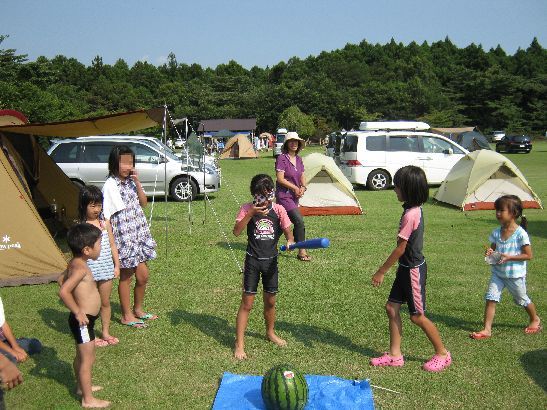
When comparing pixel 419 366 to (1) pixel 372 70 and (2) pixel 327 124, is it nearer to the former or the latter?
(2) pixel 327 124

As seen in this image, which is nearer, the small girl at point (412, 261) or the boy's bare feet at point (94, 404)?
the boy's bare feet at point (94, 404)

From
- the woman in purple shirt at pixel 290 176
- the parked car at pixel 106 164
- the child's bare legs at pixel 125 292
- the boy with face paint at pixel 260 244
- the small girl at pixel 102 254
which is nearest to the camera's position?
the boy with face paint at pixel 260 244

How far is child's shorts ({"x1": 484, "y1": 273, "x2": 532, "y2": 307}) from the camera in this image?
15.4ft

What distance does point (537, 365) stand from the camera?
417cm

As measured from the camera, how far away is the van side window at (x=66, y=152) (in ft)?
44.2

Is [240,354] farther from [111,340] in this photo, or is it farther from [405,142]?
[405,142]

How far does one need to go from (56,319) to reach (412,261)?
3552 millimetres

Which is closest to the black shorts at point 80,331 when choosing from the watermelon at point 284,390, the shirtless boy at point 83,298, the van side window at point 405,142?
the shirtless boy at point 83,298

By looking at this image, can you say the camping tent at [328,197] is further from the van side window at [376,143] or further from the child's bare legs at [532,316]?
the child's bare legs at [532,316]

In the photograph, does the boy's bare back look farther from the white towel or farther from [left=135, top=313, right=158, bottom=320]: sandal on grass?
[left=135, top=313, right=158, bottom=320]: sandal on grass

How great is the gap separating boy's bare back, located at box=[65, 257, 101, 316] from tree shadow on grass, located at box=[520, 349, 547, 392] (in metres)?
3.23

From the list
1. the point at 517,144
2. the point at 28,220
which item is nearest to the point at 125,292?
the point at 28,220

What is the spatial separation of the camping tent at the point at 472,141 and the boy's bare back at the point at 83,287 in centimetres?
2496

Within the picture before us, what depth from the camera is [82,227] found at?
3584mm
